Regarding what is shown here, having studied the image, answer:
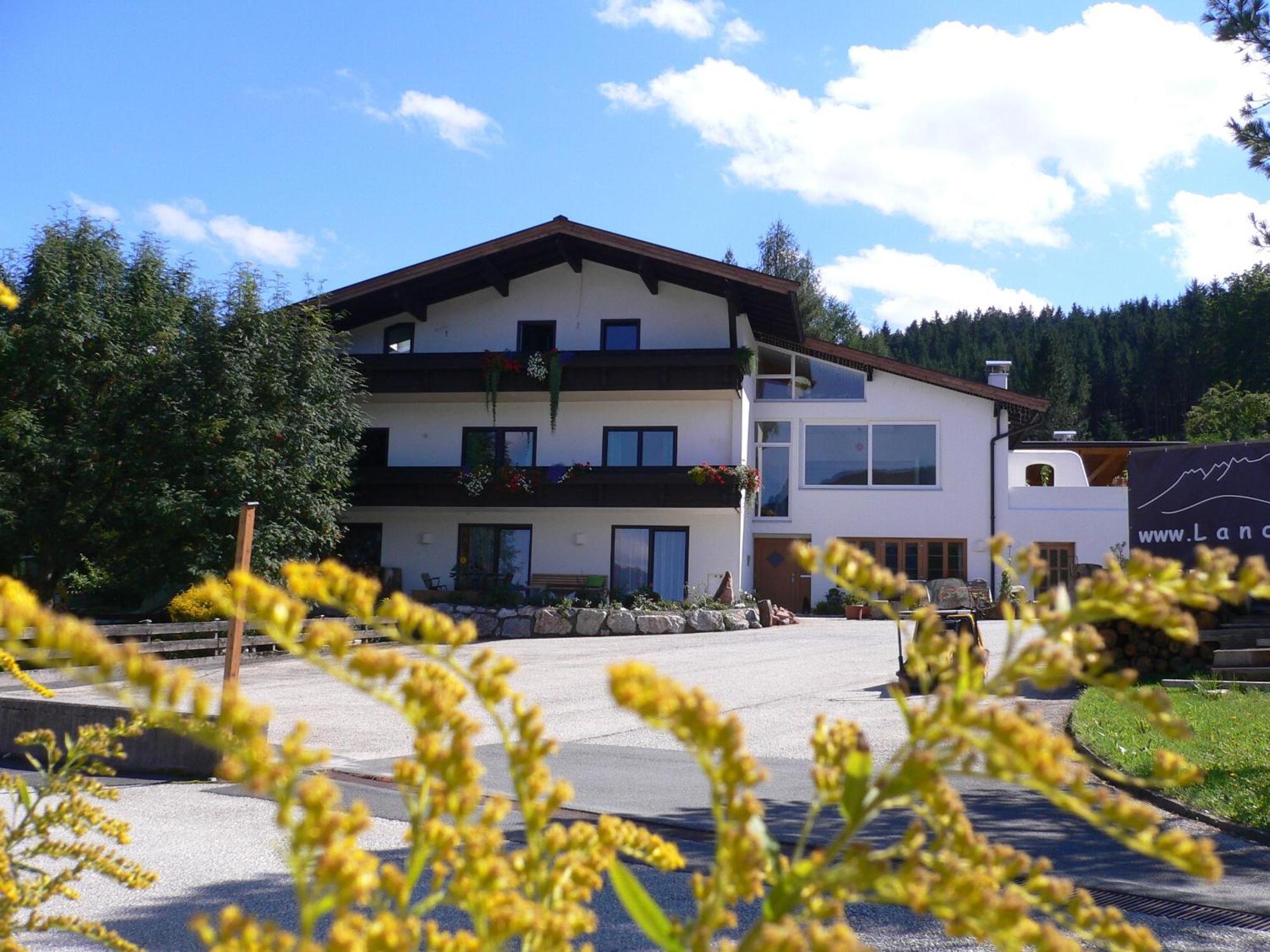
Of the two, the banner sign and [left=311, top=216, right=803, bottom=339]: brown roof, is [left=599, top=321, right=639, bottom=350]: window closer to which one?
Result: [left=311, top=216, right=803, bottom=339]: brown roof

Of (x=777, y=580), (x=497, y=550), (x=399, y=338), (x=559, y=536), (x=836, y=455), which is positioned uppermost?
(x=399, y=338)

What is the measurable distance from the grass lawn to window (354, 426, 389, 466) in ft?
61.5

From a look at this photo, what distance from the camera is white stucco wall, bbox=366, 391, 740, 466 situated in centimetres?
2527

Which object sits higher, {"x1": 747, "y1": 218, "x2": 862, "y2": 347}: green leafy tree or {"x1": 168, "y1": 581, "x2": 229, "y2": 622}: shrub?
{"x1": 747, "y1": 218, "x2": 862, "y2": 347}: green leafy tree

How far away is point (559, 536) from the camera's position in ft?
82.9

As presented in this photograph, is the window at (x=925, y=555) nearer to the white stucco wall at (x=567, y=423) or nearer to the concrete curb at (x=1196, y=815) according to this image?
the white stucco wall at (x=567, y=423)

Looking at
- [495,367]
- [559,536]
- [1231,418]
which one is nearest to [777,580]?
[559,536]

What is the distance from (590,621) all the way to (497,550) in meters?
4.60

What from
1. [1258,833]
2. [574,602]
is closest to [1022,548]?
[1258,833]

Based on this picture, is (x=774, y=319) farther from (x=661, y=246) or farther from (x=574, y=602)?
(x=574, y=602)

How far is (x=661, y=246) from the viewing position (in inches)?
956

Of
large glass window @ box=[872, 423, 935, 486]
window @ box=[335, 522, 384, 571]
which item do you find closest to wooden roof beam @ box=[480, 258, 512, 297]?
window @ box=[335, 522, 384, 571]

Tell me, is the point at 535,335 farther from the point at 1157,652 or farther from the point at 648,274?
the point at 1157,652

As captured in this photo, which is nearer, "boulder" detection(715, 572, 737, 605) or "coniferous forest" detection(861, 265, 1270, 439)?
"boulder" detection(715, 572, 737, 605)
